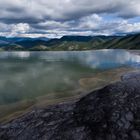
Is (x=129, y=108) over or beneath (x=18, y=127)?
over

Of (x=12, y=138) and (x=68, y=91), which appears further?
(x=68, y=91)

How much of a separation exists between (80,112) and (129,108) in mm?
5626

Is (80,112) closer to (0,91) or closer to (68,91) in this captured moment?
(68,91)

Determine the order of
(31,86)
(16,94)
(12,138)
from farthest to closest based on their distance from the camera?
(31,86) < (16,94) < (12,138)

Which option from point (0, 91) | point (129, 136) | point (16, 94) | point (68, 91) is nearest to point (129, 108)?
point (129, 136)

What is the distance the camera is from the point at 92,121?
72.6 ft

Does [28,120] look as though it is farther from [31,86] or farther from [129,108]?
[31,86]

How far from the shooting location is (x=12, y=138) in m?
23.2

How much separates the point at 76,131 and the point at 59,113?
562 cm

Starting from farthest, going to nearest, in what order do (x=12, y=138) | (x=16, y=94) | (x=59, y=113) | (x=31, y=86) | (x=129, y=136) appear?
1. (x=31, y=86)
2. (x=16, y=94)
3. (x=59, y=113)
4. (x=12, y=138)
5. (x=129, y=136)

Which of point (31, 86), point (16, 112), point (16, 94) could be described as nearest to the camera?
point (16, 112)

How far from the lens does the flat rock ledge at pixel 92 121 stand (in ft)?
67.1

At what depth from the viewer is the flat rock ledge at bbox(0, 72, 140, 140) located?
20.5 m

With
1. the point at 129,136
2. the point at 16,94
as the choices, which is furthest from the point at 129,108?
the point at 16,94
